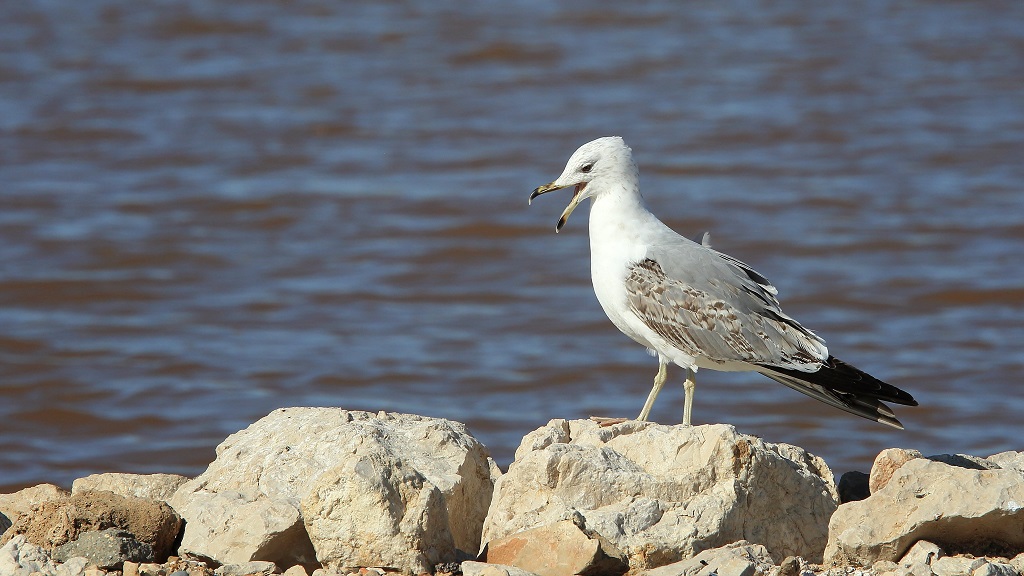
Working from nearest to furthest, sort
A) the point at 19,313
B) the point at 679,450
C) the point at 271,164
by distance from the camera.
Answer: the point at 679,450, the point at 19,313, the point at 271,164

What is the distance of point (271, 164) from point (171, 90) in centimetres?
305

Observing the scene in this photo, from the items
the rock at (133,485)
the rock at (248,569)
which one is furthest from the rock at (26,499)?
the rock at (248,569)

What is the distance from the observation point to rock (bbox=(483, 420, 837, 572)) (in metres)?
4.30

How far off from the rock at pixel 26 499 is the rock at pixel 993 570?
2.99 m

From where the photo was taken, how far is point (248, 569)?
14.1ft

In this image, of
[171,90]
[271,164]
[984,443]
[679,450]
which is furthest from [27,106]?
[679,450]

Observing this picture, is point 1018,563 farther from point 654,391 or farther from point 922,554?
point 654,391

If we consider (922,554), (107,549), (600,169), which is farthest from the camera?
(600,169)

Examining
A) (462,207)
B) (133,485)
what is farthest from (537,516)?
(462,207)

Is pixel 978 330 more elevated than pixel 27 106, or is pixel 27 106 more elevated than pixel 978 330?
pixel 27 106

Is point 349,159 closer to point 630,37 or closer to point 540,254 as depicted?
point 540,254

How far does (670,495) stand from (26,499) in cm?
224

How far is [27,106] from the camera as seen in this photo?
53.9ft

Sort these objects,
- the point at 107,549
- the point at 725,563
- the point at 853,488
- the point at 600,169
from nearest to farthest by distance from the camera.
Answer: the point at 725,563
the point at 107,549
the point at 853,488
the point at 600,169
